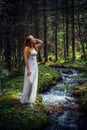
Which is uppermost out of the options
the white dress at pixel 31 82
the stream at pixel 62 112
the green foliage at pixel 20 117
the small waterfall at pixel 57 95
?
the white dress at pixel 31 82

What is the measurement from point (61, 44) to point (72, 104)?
4289 centimetres

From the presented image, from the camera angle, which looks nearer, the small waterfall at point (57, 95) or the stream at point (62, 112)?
the stream at point (62, 112)

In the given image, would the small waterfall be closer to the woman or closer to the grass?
the grass

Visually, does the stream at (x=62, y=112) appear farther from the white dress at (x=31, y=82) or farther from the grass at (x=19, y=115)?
the white dress at (x=31, y=82)

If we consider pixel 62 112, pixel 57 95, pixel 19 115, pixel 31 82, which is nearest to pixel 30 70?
pixel 31 82

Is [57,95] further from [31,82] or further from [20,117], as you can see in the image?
[20,117]

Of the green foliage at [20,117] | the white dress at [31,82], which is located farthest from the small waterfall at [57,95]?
the green foliage at [20,117]

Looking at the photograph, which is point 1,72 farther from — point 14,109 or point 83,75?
point 83,75

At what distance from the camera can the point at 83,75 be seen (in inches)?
914

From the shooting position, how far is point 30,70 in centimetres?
1175

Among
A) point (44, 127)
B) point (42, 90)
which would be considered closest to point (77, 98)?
point (42, 90)

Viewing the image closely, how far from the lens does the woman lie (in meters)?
11.6

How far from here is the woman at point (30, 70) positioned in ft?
38.2

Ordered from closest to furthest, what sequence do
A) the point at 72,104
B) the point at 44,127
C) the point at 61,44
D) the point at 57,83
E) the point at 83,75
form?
the point at 44,127
the point at 72,104
the point at 57,83
the point at 83,75
the point at 61,44
